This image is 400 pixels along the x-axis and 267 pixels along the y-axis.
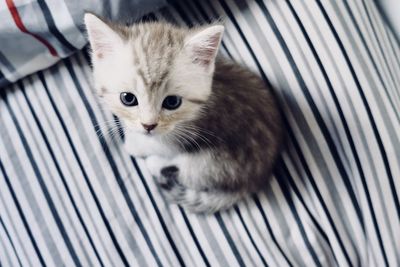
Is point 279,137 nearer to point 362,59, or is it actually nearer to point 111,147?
point 362,59

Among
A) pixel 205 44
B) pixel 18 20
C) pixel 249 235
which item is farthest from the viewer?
pixel 249 235

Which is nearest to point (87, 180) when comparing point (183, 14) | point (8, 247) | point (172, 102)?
point (8, 247)

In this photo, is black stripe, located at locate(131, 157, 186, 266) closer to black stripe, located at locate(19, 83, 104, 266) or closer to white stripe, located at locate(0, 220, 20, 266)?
black stripe, located at locate(19, 83, 104, 266)

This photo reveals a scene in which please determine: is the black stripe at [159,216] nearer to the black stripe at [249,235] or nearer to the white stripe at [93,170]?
the white stripe at [93,170]

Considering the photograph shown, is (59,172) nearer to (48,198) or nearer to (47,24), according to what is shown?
(48,198)

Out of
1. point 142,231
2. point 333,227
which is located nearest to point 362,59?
point 333,227

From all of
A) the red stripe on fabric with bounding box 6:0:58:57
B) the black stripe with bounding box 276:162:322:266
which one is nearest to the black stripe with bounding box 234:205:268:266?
the black stripe with bounding box 276:162:322:266

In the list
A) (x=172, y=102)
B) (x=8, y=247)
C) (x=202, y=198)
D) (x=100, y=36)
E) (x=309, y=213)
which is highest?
(x=100, y=36)
